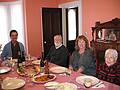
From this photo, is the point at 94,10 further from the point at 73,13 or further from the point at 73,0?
the point at 73,13

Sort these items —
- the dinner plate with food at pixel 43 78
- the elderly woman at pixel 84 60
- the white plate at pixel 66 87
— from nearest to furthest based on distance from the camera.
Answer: the white plate at pixel 66 87
the dinner plate with food at pixel 43 78
the elderly woman at pixel 84 60

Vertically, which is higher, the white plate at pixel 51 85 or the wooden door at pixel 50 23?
the wooden door at pixel 50 23

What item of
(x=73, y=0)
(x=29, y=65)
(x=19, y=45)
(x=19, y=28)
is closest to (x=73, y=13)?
(x=73, y=0)

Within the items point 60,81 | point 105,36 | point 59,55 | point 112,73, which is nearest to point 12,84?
point 60,81

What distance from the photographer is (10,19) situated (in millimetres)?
5508

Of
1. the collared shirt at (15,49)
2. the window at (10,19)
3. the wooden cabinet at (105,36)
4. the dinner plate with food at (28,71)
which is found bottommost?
the dinner plate with food at (28,71)

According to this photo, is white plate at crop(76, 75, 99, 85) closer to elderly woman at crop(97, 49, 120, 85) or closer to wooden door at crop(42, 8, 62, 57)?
elderly woman at crop(97, 49, 120, 85)

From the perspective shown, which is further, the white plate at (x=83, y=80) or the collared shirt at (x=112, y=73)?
the collared shirt at (x=112, y=73)

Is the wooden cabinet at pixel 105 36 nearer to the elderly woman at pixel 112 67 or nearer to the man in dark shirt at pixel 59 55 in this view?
the man in dark shirt at pixel 59 55

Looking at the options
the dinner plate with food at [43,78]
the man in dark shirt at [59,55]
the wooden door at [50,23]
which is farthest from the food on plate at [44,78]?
the wooden door at [50,23]

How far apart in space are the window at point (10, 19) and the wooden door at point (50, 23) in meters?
0.68

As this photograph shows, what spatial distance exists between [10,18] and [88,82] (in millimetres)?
4301

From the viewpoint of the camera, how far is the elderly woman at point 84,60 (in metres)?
2.79

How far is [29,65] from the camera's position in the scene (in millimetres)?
2627
